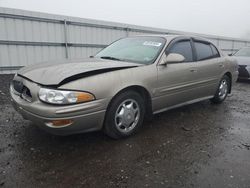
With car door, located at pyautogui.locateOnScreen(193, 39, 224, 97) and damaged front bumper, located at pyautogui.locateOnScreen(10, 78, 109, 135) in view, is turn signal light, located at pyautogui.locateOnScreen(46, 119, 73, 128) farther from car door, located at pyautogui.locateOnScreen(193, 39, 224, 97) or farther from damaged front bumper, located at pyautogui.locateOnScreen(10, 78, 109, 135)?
car door, located at pyautogui.locateOnScreen(193, 39, 224, 97)

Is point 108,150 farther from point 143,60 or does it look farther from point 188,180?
point 143,60

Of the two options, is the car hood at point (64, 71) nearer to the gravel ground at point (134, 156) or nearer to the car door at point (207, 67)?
the gravel ground at point (134, 156)

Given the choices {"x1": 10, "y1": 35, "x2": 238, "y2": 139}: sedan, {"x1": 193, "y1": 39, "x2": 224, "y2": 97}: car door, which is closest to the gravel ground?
{"x1": 10, "y1": 35, "x2": 238, "y2": 139}: sedan

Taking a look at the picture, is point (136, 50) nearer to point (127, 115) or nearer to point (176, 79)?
point (176, 79)

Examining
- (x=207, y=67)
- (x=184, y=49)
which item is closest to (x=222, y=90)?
(x=207, y=67)

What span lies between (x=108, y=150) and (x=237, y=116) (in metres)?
2.96

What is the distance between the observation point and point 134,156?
2900 mm

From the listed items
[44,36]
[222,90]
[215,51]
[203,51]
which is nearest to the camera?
[203,51]

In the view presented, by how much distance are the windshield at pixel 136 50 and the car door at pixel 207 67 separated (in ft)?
3.27

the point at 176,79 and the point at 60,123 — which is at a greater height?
the point at 176,79

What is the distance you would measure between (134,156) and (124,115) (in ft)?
2.05

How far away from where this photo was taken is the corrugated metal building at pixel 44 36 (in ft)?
24.4

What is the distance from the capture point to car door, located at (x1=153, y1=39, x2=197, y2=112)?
368 centimetres

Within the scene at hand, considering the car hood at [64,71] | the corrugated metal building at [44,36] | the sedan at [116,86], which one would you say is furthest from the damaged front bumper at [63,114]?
the corrugated metal building at [44,36]
